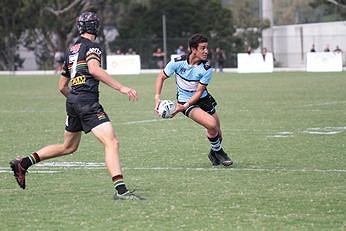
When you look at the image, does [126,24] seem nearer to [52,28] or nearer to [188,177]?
[52,28]

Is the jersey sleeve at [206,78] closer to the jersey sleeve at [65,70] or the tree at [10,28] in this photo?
the jersey sleeve at [65,70]

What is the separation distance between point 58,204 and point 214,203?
1619mm

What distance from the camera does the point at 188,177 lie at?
12.9 metres

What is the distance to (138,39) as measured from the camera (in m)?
80.6

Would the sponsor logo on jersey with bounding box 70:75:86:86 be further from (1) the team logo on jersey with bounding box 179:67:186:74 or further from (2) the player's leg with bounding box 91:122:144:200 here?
(1) the team logo on jersey with bounding box 179:67:186:74

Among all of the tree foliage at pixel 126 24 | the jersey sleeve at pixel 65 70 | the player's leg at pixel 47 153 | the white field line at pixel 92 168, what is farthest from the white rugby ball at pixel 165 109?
the tree foliage at pixel 126 24

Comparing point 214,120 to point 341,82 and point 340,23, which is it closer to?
point 341,82

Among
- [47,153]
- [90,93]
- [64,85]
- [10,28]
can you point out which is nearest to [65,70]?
[64,85]

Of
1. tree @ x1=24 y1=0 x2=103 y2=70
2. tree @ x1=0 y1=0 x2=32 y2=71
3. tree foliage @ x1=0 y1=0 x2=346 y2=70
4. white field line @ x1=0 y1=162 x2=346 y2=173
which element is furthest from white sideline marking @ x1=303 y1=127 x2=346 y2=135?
tree @ x1=0 y1=0 x2=32 y2=71

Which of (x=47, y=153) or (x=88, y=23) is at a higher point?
(x=88, y=23)

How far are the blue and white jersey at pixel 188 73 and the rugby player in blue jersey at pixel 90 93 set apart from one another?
8.96ft

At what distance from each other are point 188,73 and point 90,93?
3098 millimetres

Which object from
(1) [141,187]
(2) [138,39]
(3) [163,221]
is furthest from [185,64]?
(2) [138,39]

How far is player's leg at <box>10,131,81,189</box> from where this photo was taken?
11.7 m
